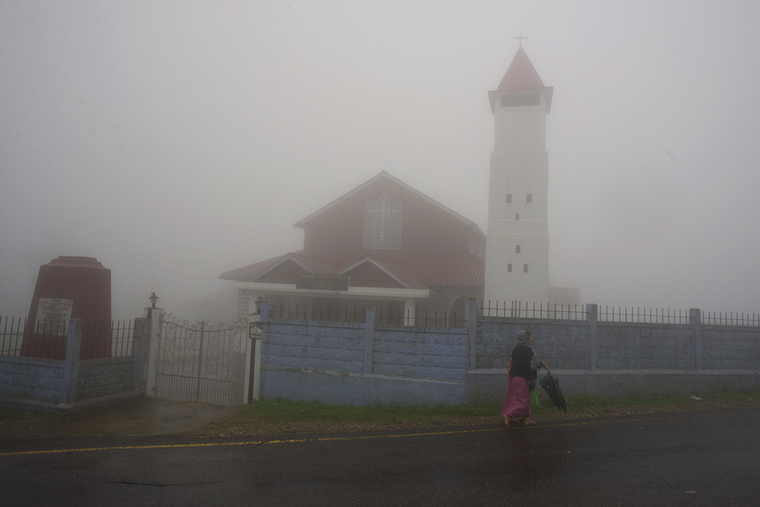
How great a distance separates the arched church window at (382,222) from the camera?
26.5 m

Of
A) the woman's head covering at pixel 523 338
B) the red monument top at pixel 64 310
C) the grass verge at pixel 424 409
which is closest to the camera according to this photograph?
the woman's head covering at pixel 523 338

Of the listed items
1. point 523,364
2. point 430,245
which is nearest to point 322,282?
point 430,245

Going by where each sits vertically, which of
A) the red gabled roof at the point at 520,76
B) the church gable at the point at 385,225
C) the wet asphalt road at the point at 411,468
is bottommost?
the wet asphalt road at the point at 411,468

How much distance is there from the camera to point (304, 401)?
10875mm

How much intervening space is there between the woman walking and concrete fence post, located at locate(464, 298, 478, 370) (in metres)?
1.53

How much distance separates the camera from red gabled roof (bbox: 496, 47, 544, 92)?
23.3 metres

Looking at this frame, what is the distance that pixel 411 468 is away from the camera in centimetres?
634

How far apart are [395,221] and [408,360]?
54.5 ft

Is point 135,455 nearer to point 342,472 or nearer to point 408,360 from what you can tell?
point 342,472

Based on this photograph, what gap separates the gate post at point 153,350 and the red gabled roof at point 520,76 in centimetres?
1802

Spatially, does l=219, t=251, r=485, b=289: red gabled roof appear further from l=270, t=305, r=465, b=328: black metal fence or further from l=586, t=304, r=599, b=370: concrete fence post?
l=586, t=304, r=599, b=370: concrete fence post

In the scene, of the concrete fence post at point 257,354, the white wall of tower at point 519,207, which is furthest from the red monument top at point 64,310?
the white wall of tower at point 519,207

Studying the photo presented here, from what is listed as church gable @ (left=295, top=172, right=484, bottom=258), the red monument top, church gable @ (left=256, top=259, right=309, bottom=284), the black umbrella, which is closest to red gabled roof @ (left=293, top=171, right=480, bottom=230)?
church gable @ (left=295, top=172, right=484, bottom=258)

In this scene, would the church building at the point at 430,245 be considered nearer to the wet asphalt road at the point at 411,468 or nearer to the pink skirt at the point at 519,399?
the pink skirt at the point at 519,399
